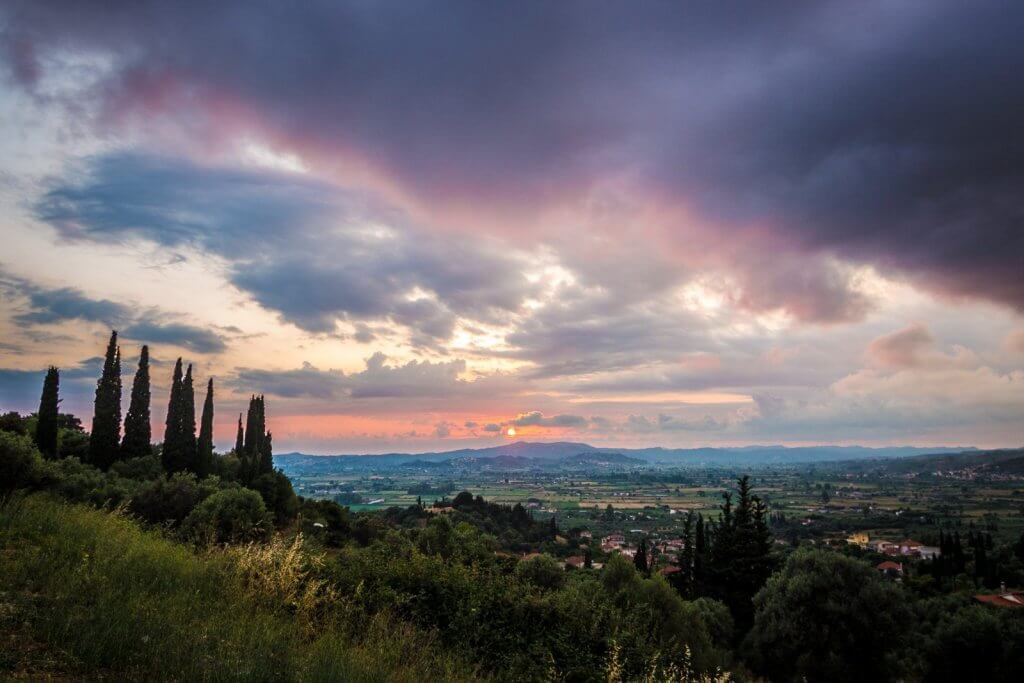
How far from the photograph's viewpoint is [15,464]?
1157 centimetres

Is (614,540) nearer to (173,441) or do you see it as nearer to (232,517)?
(173,441)

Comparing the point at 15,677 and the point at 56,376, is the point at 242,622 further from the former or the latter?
the point at 56,376

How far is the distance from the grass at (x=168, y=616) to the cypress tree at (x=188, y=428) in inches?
1663

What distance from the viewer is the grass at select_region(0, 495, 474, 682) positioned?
5.53 m

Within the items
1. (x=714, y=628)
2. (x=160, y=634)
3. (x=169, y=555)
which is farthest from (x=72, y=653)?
(x=714, y=628)

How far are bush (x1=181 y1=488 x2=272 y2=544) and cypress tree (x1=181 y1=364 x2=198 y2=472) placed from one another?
2311 centimetres

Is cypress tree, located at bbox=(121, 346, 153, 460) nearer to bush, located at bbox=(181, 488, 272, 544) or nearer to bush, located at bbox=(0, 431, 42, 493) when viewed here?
bush, located at bbox=(181, 488, 272, 544)

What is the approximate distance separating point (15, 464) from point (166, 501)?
44.9ft

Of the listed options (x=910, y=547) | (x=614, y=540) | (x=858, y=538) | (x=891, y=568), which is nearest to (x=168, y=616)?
(x=891, y=568)

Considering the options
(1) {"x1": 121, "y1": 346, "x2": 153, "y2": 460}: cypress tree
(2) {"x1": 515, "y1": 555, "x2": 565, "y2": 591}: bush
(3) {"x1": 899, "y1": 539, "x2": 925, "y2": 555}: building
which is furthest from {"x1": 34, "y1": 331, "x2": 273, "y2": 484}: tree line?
(3) {"x1": 899, "y1": 539, "x2": 925, "y2": 555}: building

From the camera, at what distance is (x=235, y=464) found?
2109 inches

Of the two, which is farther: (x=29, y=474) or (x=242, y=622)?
(x=29, y=474)

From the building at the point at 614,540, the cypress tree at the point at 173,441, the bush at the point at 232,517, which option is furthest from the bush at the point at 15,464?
the building at the point at 614,540

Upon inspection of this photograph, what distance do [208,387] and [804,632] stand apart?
56.4 meters
